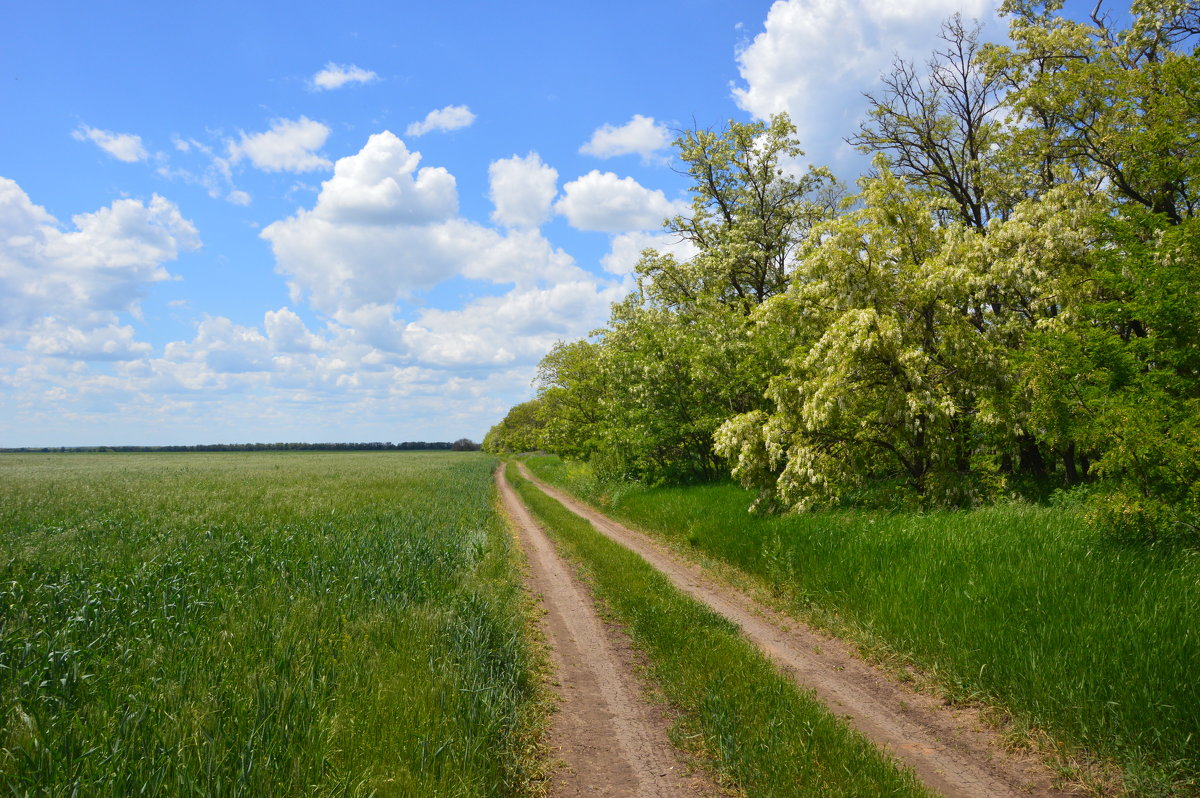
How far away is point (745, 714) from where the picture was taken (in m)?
5.80

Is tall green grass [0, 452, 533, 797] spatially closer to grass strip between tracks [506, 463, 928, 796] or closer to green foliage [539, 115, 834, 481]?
grass strip between tracks [506, 463, 928, 796]

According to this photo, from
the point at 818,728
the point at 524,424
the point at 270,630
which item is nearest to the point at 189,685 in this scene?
the point at 270,630

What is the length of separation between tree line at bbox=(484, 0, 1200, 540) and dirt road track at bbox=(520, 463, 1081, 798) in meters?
3.63

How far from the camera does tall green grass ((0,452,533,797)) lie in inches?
167

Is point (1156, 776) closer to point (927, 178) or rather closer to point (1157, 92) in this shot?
point (1157, 92)

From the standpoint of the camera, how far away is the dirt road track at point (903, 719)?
5.01 meters

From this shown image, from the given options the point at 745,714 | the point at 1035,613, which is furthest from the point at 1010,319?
the point at 745,714

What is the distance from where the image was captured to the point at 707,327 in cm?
2220

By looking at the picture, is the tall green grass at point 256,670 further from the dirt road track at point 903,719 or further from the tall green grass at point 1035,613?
the tall green grass at point 1035,613

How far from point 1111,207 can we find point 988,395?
6.38 metres

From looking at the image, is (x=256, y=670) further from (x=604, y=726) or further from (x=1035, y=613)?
(x=1035, y=613)

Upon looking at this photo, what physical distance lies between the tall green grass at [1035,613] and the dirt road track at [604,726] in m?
3.50

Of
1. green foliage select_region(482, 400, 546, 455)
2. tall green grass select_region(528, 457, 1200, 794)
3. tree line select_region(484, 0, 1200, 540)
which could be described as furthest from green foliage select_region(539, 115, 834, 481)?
green foliage select_region(482, 400, 546, 455)

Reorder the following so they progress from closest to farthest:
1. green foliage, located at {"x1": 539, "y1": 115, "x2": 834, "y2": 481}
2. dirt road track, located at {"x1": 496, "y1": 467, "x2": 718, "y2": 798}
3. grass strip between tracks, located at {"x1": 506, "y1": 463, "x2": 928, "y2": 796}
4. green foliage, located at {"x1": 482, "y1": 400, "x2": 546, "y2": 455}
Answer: grass strip between tracks, located at {"x1": 506, "y1": 463, "x2": 928, "y2": 796}
dirt road track, located at {"x1": 496, "y1": 467, "x2": 718, "y2": 798}
green foliage, located at {"x1": 539, "y1": 115, "x2": 834, "y2": 481}
green foliage, located at {"x1": 482, "y1": 400, "x2": 546, "y2": 455}
